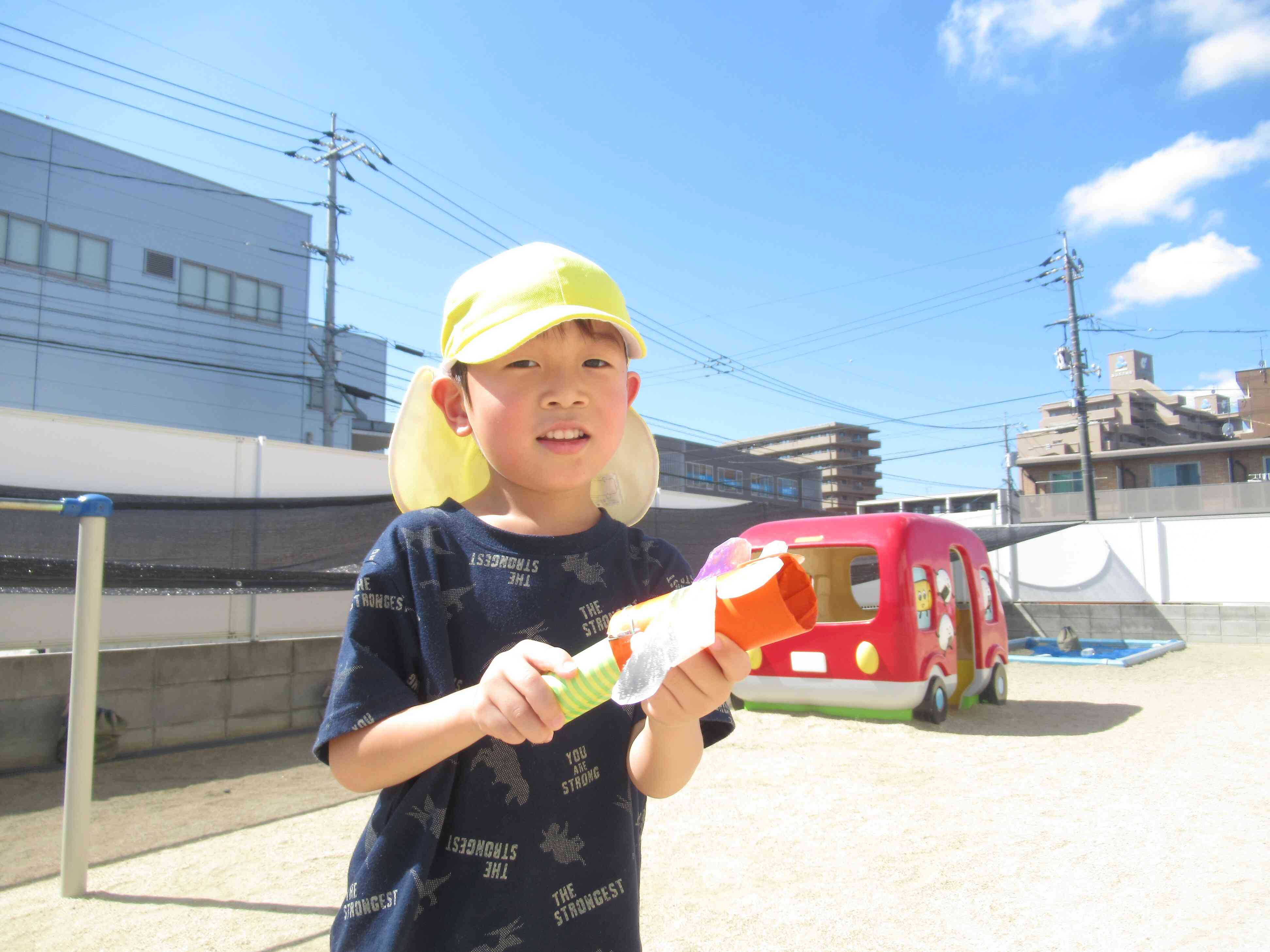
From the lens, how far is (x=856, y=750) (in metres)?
5.56

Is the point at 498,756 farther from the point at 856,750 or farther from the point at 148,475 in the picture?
the point at 148,475

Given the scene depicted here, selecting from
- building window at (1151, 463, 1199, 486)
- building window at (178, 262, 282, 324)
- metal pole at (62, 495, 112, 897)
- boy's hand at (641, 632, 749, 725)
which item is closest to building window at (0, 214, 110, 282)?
building window at (178, 262, 282, 324)

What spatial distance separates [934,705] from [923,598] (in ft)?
2.69

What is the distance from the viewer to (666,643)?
729mm

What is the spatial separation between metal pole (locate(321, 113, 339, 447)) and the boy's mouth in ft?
60.3

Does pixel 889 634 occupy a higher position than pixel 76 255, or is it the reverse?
pixel 76 255

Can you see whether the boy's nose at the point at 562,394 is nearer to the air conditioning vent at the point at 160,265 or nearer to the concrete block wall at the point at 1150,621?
the concrete block wall at the point at 1150,621

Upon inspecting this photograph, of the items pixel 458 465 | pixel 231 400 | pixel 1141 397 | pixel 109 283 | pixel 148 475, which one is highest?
pixel 1141 397

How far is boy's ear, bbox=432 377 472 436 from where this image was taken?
1.18 metres

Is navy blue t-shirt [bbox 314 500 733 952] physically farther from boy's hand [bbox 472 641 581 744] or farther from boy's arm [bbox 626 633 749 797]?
boy's hand [bbox 472 641 581 744]

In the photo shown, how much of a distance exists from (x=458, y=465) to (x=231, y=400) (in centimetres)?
2329

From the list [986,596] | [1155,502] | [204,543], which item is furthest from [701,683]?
[1155,502]

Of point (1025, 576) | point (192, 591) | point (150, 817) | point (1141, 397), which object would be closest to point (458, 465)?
point (150, 817)

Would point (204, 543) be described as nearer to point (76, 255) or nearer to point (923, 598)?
point (923, 598)
